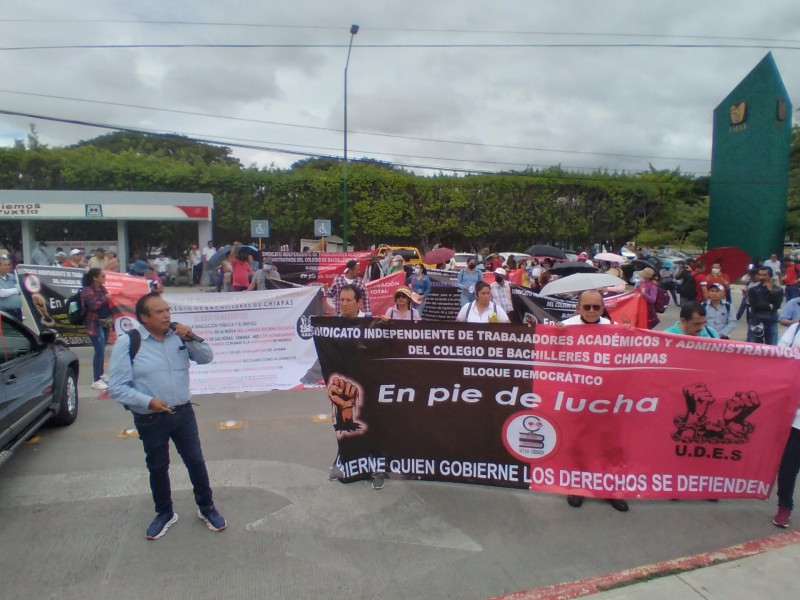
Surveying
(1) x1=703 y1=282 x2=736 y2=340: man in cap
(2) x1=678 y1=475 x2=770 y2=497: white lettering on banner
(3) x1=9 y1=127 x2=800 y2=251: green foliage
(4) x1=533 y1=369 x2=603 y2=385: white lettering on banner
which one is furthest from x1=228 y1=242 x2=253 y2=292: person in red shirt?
(3) x1=9 y1=127 x2=800 y2=251: green foliage

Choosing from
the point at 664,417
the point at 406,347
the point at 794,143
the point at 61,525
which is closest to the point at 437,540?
the point at 406,347

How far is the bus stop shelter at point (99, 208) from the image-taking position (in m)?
24.8

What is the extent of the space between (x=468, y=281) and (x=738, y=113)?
88.6 feet

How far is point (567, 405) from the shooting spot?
4293 millimetres

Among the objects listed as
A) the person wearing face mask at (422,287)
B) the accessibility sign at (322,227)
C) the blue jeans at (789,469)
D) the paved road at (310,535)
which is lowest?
the paved road at (310,535)

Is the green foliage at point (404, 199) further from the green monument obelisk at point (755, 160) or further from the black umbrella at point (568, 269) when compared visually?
the black umbrella at point (568, 269)

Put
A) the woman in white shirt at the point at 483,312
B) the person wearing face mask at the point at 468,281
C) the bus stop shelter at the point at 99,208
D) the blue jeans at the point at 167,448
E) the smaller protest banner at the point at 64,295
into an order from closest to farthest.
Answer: the blue jeans at the point at 167,448 → the woman in white shirt at the point at 483,312 → the smaller protest banner at the point at 64,295 → the person wearing face mask at the point at 468,281 → the bus stop shelter at the point at 99,208

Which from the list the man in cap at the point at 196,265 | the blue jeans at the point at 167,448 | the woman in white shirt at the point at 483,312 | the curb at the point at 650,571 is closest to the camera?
the curb at the point at 650,571

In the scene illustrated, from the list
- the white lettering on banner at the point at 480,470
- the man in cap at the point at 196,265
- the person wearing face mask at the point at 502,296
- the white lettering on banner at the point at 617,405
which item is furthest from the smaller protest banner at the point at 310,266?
the man in cap at the point at 196,265

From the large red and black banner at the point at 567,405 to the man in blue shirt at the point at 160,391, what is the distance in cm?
109

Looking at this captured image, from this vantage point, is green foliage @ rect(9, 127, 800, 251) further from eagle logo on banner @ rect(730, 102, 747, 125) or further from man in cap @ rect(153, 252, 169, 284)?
eagle logo on banner @ rect(730, 102, 747, 125)

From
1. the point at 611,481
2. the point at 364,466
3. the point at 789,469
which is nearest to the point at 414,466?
the point at 364,466

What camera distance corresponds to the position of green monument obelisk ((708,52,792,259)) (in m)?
28.9

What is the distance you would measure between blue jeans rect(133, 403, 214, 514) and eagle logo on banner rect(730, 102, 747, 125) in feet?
112
